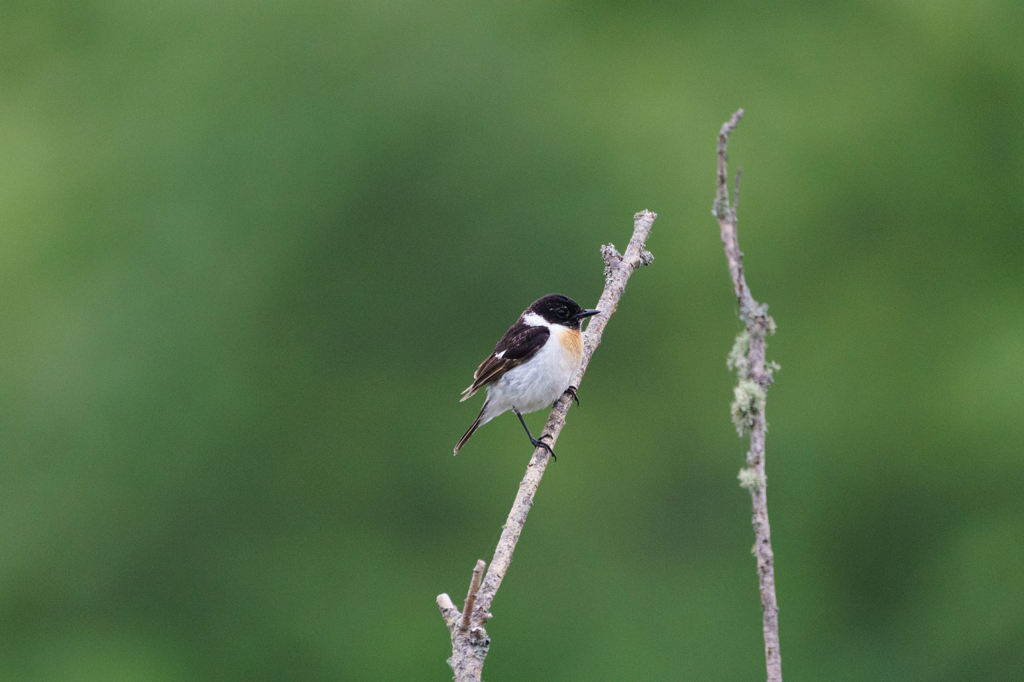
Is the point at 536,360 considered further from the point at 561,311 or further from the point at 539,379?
the point at 561,311

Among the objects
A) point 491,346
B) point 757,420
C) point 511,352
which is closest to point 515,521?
point 757,420

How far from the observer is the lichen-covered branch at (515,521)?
2.17 metres

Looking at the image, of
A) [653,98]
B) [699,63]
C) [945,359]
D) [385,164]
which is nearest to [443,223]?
[385,164]

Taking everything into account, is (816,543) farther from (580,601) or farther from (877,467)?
(580,601)

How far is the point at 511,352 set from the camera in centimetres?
559

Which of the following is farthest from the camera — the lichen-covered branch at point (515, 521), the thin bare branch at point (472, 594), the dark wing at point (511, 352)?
the dark wing at point (511, 352)

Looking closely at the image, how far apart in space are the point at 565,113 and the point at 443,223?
2.35 meters

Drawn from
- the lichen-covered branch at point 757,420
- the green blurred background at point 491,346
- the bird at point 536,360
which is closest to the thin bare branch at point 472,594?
the lichen-covered branch at point 757,420

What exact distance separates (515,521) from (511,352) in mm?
2828

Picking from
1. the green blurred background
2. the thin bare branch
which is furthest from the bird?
the green blurred background

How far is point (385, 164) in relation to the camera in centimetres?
1220

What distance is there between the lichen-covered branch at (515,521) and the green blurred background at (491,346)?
22.7 feet

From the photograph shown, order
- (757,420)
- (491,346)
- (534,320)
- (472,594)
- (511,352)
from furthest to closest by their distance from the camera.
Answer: (491,346) < (534,320) < (511,352) < (472,594) < (757,420)

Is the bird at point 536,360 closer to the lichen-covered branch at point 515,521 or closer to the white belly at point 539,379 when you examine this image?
the white belly at point 539,379
